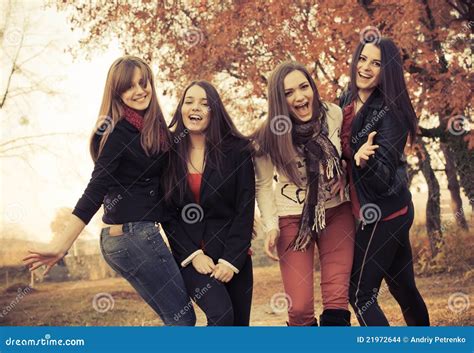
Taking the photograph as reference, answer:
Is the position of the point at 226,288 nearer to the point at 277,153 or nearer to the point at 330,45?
the point at 277,153

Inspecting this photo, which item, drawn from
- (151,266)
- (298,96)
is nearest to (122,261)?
(151,266)

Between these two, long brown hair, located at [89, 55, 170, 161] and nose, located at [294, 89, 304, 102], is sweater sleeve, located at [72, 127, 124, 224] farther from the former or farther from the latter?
nose, located at [294, 89, 304, 102]

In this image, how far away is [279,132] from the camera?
15.1 ft

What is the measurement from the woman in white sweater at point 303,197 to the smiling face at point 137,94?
2.30 feet

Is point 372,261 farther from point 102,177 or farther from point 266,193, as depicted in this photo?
point 102,177

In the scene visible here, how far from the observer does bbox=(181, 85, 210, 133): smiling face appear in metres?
4.54

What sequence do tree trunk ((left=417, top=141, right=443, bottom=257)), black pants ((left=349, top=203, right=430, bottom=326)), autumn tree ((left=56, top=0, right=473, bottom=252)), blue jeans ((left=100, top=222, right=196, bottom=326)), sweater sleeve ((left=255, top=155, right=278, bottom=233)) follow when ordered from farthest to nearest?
tree trunk ((left=417, top=141, right=443, bottom=257)), autumn tree ((left=56, top=0, right=473, bottom=252)), sweater sleeve ((left=255, top=155, right=278, bottom=233)), black pants ((left=349, top=203, right=430, bottom=326)), blue jeans ((left=100, top=222, right=196, bottom=326))

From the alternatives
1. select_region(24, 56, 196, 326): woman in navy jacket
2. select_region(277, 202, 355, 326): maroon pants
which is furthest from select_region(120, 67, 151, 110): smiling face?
select_region(277, 202, 355, 326): maroon pants

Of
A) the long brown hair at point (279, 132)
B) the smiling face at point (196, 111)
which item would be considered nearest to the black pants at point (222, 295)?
the long brown hair at point (279, 132)

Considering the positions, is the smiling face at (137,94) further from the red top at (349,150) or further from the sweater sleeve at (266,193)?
the red top at (349,150)

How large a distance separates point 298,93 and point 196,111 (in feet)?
1.99

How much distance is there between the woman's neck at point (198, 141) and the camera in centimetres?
461

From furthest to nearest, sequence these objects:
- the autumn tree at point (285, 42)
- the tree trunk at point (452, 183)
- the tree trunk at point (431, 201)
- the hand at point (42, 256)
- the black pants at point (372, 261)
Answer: the tree trunk at point (431, 201) → the tree trunk at point (452, 183) → the autumn tree at point (285, 42) → the black pants at point (372, 261) → the hand at point (42, 256)

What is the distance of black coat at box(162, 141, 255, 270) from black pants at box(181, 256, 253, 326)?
Answer: 10 centimetres
